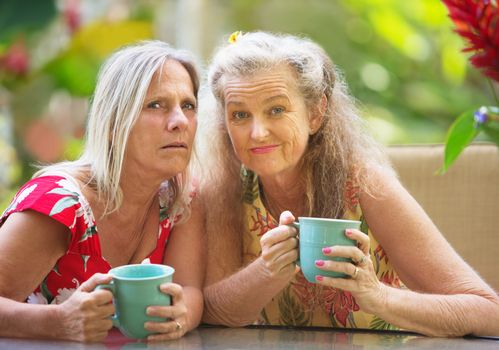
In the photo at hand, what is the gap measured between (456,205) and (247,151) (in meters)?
0.81

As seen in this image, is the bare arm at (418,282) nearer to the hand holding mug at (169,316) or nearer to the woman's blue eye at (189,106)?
the hand holding mug at (169,316)

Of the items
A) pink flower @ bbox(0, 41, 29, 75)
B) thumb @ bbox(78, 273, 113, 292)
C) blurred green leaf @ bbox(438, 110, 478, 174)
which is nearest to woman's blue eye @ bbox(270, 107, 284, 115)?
thumb @ bbox(78, 273, 113, 292)

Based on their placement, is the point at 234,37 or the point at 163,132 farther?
the point at 234,37

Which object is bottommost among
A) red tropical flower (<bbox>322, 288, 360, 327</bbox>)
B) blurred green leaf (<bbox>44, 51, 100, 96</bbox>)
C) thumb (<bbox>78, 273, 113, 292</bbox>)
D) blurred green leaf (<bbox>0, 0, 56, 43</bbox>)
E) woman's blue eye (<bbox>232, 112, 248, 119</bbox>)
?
red tropical flower (<bbox>322, 288, 360, 327</bbox>)

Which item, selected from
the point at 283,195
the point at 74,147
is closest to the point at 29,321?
→ the point at 283,195

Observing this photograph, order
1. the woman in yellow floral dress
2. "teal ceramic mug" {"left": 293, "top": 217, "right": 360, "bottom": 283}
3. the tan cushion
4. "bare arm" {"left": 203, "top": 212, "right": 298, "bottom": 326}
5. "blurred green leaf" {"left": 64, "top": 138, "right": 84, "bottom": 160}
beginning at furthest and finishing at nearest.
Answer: "blurred green leaf" {"left": 64, "top": 138, "right": 84, "bottom": 160}, the tan cushion, the woman in yellow floral dress, "bare arm" {"left": 203, "top": 212, "right": 298, "bottom": 326}, "teal ceramic mug" {"left": 293, "top": 217, "right": 360, "bottom": 283}

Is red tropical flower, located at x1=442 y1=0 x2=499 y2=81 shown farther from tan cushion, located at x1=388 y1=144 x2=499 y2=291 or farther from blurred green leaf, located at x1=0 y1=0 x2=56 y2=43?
blurred green leaf, located at x1=0 y1=0 x2=56 y2=43

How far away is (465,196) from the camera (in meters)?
2.13

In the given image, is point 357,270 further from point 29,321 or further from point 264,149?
point 29,321

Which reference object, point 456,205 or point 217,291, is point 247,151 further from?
point 456,205

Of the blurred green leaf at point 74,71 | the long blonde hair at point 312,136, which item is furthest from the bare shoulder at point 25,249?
the blurred green leaf at point 74,71

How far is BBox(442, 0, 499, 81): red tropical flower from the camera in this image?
0.87 m

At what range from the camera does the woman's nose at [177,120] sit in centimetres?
163

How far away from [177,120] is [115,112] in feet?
0.54
